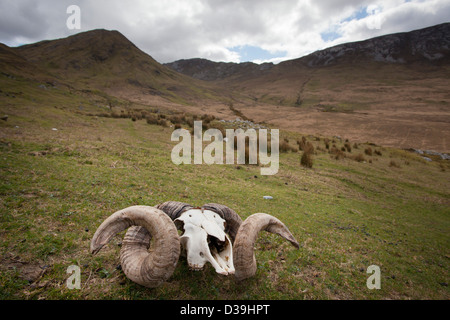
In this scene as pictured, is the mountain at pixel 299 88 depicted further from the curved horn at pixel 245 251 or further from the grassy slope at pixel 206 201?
the curved horn at pixel 245 251

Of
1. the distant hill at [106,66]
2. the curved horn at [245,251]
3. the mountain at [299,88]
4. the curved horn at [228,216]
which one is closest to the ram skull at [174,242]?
the curved horn at [245,251]

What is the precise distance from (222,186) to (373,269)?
19.8 ft

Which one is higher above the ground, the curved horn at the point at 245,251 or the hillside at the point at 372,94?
the hillside at the point at 372,94

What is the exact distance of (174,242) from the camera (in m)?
2.89

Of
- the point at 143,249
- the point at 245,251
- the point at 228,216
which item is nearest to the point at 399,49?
the point at 228,216

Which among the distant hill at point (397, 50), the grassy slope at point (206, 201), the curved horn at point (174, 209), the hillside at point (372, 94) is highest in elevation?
the distant hill at point (397, 50)

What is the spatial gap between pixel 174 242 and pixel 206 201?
456 cm

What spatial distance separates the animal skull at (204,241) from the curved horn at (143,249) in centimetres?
41

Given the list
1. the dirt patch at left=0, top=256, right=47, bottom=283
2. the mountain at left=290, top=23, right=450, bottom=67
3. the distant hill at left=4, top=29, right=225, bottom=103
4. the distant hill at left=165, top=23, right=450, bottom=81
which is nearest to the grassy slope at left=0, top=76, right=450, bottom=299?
the dirt patch at left=0, top=256, right=47, bottom=283

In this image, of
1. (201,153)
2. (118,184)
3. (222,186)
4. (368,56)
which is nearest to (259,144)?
(201,153)

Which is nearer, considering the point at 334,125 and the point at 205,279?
the point at 205,279

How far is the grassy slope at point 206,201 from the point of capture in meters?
3.40

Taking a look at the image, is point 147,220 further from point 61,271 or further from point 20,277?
point 20,277

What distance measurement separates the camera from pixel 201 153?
14.3 meters
